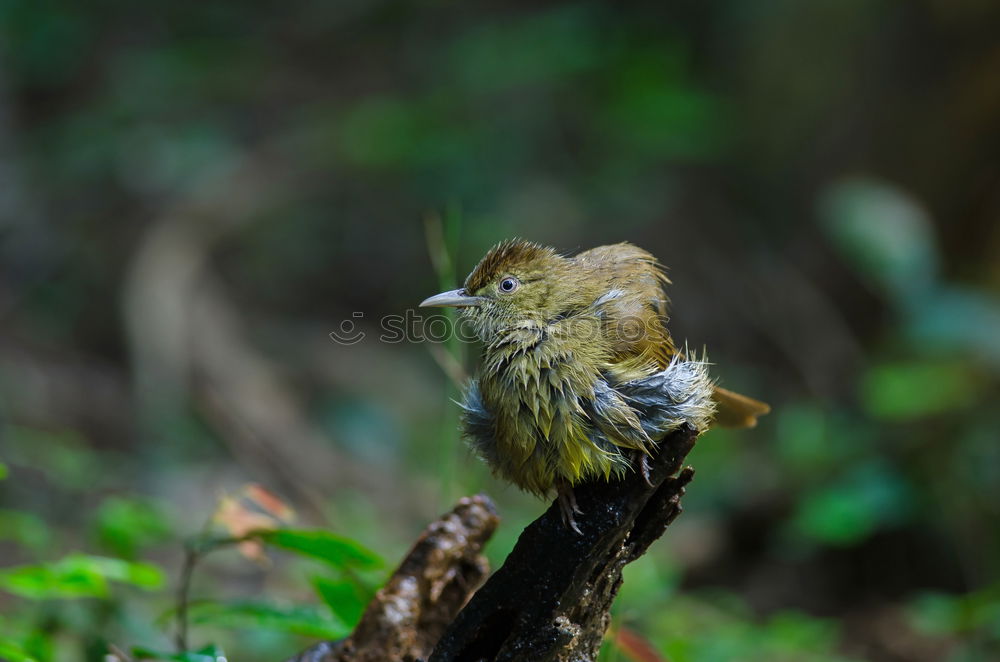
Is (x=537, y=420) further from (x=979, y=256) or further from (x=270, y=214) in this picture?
(x=270, y=214)

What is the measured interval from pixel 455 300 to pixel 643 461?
766 millimetres

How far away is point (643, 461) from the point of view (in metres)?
2.18

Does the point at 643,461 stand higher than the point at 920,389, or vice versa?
the point at 920,389

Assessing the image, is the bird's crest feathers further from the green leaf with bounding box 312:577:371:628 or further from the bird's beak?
the green leaf with bounding box 312:577:371:628

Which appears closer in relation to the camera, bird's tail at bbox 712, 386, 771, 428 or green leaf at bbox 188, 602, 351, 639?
green leaf at bbox 188, 602, 351, 639

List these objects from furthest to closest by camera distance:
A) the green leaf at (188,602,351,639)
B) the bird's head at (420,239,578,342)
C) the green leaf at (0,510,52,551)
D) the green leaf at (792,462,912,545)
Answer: the green leaf at (792,462,912,545) < the green leaf at (0,510,52,551) < the bird's head at (420,239,578,342) < the green leaf at (188,602,351,639)

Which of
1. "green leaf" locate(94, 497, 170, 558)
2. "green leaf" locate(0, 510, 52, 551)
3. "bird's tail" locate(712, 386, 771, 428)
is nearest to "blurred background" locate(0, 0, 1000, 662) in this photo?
"green leaf" locate(94, 497, 170, 558)

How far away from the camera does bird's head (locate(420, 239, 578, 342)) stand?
2.51 m

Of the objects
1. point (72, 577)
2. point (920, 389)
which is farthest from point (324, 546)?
point (920, 389)

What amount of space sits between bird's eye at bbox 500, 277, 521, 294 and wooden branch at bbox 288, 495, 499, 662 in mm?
554

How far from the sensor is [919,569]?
5.52 metres

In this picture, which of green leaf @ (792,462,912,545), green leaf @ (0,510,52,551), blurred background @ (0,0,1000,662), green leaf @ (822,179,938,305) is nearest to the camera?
green leaf @ (0,510,52,551)

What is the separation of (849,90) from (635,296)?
5.67m

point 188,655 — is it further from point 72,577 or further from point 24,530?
point 24,530
